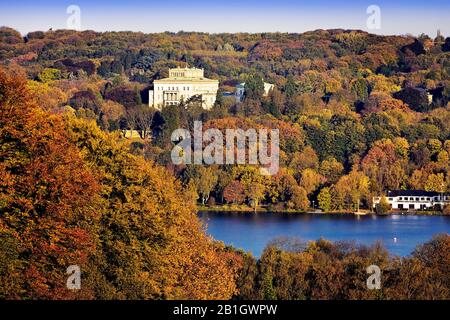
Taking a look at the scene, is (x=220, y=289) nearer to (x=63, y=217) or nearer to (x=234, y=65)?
(x=63, y=217)

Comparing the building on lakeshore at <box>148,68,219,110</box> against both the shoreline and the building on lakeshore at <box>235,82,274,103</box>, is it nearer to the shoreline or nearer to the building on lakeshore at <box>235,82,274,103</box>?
the building on lakeshore at <box>235,82,274,103</box>

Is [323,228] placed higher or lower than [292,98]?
lower

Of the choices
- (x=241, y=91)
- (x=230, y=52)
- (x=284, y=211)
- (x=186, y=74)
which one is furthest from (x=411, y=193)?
(x=230, y=52)

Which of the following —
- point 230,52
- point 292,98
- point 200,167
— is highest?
point 230,52

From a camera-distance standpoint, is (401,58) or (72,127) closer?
(72,127)

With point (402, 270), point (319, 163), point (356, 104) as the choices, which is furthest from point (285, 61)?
point (402, 270)

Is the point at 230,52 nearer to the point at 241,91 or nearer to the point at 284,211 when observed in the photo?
the point at 241,91
